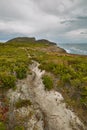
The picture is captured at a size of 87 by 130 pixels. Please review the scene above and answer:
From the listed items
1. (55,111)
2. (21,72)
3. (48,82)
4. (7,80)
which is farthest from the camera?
(21,72)

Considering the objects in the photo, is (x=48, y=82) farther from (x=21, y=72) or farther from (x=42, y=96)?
(x=21, y=72)

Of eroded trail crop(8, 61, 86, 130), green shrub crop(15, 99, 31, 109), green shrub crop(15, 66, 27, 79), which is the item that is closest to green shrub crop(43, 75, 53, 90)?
eroded trail crop(8, 61, 86, 130)

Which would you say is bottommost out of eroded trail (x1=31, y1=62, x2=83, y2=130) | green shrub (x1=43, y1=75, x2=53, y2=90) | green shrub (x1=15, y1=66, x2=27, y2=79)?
eroded trail (x1=31, y1=62, x2=83, y2=130)

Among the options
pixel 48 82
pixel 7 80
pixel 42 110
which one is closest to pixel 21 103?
pixel 42 110

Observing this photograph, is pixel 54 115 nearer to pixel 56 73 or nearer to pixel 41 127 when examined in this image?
pixel 41 127

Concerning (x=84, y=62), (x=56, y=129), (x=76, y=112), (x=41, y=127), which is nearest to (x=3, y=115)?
(x=41, y=127)

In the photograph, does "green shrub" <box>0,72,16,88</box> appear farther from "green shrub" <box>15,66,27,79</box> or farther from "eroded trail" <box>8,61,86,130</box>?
"green shrub" <box>15,66,27,79</box>

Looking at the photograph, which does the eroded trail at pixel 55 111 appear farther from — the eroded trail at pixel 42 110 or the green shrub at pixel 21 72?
the green shrub at pixel 21 72

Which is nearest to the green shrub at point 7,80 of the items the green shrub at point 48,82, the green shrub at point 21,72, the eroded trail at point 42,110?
the eroded trail at point 42,110
